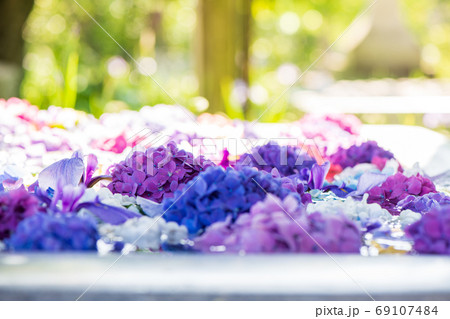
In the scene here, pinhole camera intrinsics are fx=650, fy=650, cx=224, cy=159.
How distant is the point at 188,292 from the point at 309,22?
20486 millimetres

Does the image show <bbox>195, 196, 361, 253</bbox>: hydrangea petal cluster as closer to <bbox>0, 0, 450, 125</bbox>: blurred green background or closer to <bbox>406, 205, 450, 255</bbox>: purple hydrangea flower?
<bbox>406, 205, 450, 255</bbox>: purple hydrangea flower

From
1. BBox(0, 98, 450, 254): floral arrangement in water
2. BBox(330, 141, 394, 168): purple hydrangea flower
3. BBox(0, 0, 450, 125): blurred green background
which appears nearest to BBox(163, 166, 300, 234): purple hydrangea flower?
BBox(0, 98, 450, 254): floral arrangement in water

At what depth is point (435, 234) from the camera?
120 centimetres

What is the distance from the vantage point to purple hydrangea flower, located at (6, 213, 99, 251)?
1.12 m

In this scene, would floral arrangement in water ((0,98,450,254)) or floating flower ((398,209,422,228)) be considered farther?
floating flower ((398,209,422,228))

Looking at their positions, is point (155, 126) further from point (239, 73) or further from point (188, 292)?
point (239, 73)

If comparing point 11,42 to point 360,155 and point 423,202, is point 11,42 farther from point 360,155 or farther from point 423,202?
point 423,202

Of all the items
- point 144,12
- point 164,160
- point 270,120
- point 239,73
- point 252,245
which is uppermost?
point 144,12

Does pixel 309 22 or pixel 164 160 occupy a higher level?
pixel 309 22

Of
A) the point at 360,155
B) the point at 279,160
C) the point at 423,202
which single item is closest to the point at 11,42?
the point at 360,155
